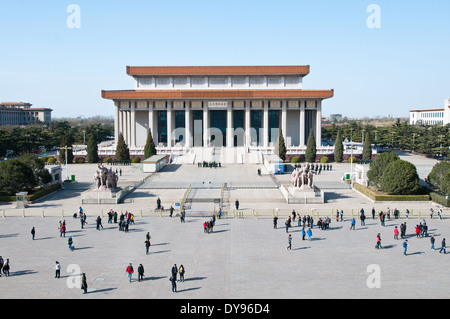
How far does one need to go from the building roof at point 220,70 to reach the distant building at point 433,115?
4125 centimetres

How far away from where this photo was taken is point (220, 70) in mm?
75625

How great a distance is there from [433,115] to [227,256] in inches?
4452

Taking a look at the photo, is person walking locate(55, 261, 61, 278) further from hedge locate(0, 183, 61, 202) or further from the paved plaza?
hedge locate(0, 183, 61, 202)

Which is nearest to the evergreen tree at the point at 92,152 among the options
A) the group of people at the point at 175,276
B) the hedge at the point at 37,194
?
the hedge at the point at 37,194

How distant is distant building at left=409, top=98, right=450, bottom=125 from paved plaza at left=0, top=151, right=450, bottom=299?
82.6m

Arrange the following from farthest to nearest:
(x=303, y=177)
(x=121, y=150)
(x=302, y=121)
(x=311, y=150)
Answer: (x=302, y=121) < (x=311, y=150) < (x=121, y=150) < (x=303, y=177)

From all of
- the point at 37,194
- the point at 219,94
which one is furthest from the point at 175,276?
the point at 219,94

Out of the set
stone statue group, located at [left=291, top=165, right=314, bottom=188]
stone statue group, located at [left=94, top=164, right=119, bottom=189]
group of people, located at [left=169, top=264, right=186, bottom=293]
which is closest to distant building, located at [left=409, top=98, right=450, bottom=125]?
stone statue group, located at [left=291, top=165, right=314, bottom=188]

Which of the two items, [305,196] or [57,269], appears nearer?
[57,269]

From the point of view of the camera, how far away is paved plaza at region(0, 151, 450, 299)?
17516mm

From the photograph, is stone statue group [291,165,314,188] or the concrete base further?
stone statue group [291,165,314,188]

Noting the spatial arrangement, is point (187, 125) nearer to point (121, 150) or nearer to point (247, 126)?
point (247, 126)
